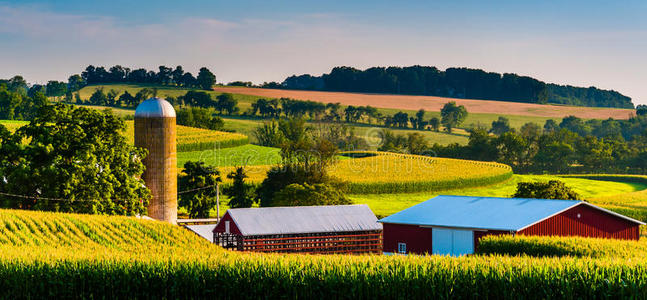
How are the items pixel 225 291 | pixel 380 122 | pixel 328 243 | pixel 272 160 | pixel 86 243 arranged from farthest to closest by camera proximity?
pixel 380 122
pixel 272 160
pixel 328 243
pixel 86 243
pixel 225 291

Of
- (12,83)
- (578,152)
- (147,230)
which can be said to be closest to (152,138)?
(147,230)

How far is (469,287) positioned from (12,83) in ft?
644

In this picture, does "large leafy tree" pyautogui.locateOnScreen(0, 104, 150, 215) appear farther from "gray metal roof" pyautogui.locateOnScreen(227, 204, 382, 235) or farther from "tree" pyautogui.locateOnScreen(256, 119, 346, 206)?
"tree" pyautogui.locateOnScreen(256, 119, 346, 206)

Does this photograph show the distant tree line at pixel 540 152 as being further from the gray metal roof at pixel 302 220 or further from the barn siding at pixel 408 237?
the barn siding at pixel 408 237

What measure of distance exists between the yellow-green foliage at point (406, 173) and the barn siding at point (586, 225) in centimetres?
4129

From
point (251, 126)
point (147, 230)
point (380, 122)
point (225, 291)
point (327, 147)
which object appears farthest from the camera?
point (380, 122)

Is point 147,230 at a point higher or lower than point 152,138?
lower

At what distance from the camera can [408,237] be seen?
143ft

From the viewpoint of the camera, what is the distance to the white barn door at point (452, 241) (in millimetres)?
40344

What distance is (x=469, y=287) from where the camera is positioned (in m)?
18.5

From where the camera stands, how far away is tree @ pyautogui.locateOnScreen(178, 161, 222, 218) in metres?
65.4

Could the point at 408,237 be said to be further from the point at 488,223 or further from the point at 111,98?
the point at 111,98

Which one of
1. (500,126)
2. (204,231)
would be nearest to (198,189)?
(204,231)

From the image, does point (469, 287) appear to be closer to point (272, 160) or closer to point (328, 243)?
point (328, 243)
